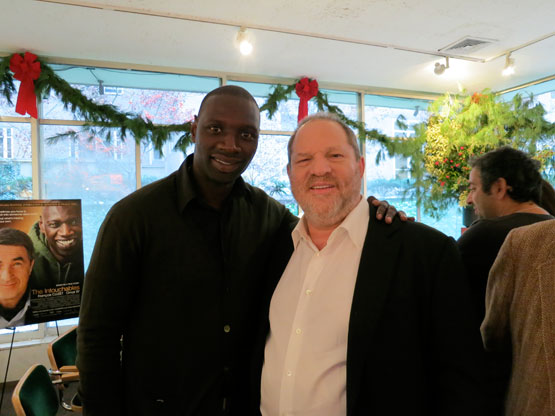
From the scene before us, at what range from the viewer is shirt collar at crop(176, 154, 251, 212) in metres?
1.37

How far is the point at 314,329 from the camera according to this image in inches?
46.9

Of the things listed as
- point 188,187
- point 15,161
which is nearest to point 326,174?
point 188,187

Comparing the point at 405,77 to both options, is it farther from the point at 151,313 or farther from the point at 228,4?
the point at 151,313

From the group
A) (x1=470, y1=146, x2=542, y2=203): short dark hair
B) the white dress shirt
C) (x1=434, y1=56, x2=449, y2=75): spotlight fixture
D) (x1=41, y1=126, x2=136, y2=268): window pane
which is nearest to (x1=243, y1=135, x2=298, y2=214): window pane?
(x1=41, y1=126, x2=136, y2=268): window pane

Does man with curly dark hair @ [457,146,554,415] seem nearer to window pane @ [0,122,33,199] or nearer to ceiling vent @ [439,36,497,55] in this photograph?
ceiling vent @ [439,36,497,55]

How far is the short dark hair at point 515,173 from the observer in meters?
1.93

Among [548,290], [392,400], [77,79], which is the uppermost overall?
[77,79]

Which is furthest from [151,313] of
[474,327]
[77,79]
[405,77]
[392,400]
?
[405,77]

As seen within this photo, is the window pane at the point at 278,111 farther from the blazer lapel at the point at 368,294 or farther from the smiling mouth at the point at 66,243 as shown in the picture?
the blazer lapel at the point at 368,294

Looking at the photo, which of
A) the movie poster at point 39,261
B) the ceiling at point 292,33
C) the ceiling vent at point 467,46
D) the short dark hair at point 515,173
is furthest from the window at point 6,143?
the ceiling vent at point 467,46

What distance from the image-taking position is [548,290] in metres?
0.89

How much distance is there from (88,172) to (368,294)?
3.90 metres

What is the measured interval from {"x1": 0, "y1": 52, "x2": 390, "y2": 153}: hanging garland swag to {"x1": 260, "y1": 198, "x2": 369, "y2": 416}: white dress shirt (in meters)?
3.22

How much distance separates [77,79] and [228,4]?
6.83 ft
